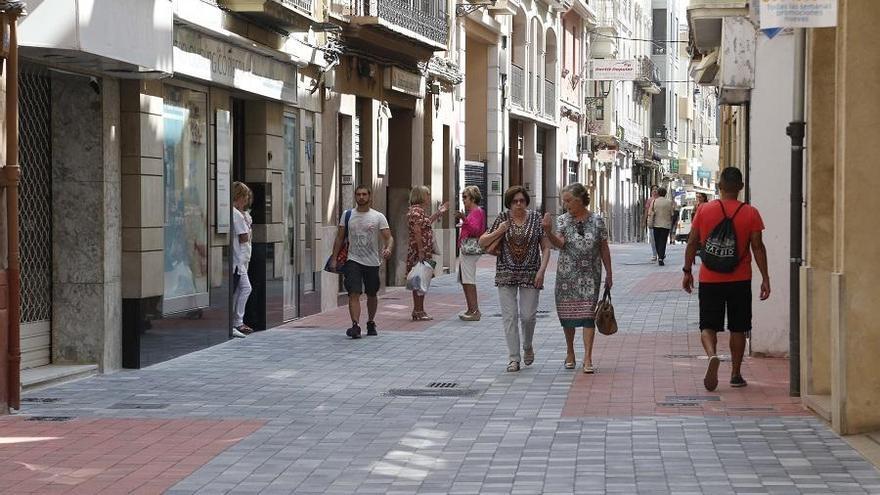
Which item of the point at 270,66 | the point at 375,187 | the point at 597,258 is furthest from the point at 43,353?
the point at 375,187

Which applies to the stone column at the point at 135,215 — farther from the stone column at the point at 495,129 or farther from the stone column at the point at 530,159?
the stone column at the point at 530,159

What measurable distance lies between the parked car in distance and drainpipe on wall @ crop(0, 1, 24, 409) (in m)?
46.4

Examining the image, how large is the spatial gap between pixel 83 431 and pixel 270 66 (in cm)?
924

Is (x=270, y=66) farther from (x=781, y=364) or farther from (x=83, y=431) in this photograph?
(x=83, y=431)

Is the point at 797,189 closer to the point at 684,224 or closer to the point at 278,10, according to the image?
the point at 278,10

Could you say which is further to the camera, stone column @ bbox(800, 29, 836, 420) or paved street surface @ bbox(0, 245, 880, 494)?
stone column @ bbox(800, 29, 836, 420)

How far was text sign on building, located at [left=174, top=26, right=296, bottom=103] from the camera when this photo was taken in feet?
54.9

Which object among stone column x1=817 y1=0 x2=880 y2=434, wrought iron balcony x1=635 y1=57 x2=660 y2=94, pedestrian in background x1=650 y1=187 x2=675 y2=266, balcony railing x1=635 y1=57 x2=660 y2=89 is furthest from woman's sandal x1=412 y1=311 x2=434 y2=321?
balcony railing x1=635 y1=57 x2=660 y2=89

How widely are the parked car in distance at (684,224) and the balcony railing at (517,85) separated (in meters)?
16.5

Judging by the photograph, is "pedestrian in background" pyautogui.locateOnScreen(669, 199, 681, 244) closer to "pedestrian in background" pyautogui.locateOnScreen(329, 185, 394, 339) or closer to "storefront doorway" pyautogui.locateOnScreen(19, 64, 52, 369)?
"pedestrian in background" pyautogui.locateOnScreen(329, 185, 394, 339)

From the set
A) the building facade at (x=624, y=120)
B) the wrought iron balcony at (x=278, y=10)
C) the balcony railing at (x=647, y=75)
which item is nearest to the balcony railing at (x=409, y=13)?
the wrought iron balcony at (x=278, y=10)

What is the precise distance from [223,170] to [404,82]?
31.6 ft

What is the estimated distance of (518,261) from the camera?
15383 mm

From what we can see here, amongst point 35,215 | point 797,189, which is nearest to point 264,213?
point 35,215
